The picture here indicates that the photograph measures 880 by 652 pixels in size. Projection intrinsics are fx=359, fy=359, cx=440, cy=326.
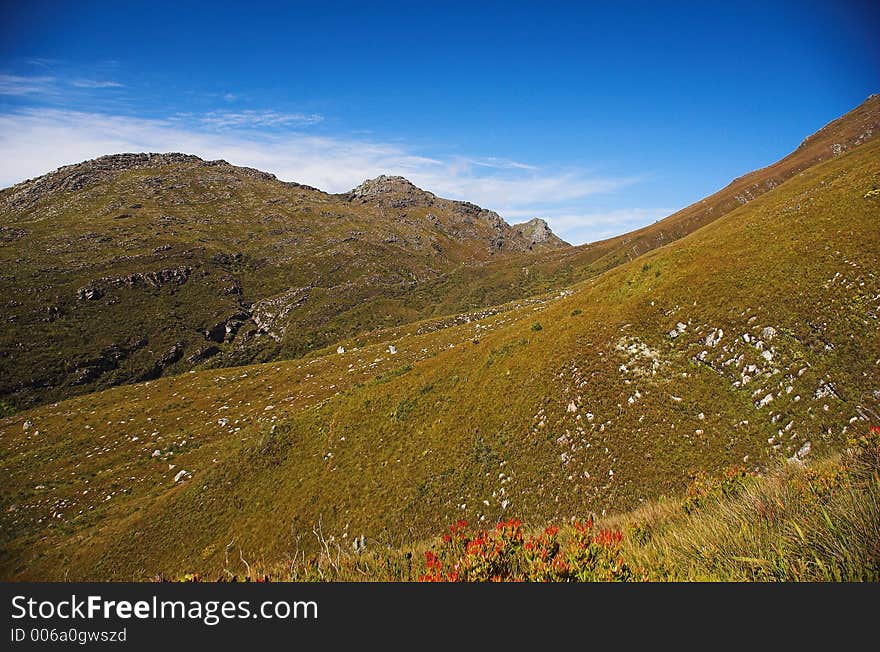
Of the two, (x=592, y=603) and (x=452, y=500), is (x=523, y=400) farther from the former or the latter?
(x=592, y=603)

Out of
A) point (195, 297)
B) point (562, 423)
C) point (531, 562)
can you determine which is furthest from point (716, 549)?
point (195, 297)

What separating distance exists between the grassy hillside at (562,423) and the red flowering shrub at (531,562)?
4826 millimetres

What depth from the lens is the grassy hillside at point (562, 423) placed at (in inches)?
497

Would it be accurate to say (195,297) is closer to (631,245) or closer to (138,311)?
(138,311)

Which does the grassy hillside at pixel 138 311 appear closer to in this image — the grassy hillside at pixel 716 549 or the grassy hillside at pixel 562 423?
the grassy hillside at pixel 562 423

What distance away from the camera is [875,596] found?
9.37 feet

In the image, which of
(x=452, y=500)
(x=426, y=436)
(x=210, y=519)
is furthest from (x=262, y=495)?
(x=452, y=500)

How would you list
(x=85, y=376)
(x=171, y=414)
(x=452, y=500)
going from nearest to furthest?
1. (x=452, y=500)
2. (x=171, y=414)
3. (x=85, y=376)

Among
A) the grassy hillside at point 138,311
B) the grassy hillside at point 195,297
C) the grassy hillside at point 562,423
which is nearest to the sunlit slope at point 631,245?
the grassy hillside at point 195,297

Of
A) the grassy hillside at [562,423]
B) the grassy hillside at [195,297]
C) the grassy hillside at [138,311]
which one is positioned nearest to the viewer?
the grassy hillside at [562,423]

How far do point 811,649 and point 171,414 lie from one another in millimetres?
49379

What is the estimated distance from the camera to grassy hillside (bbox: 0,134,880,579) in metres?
12.6

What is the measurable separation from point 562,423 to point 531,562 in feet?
40.5

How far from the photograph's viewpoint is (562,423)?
15.8m
